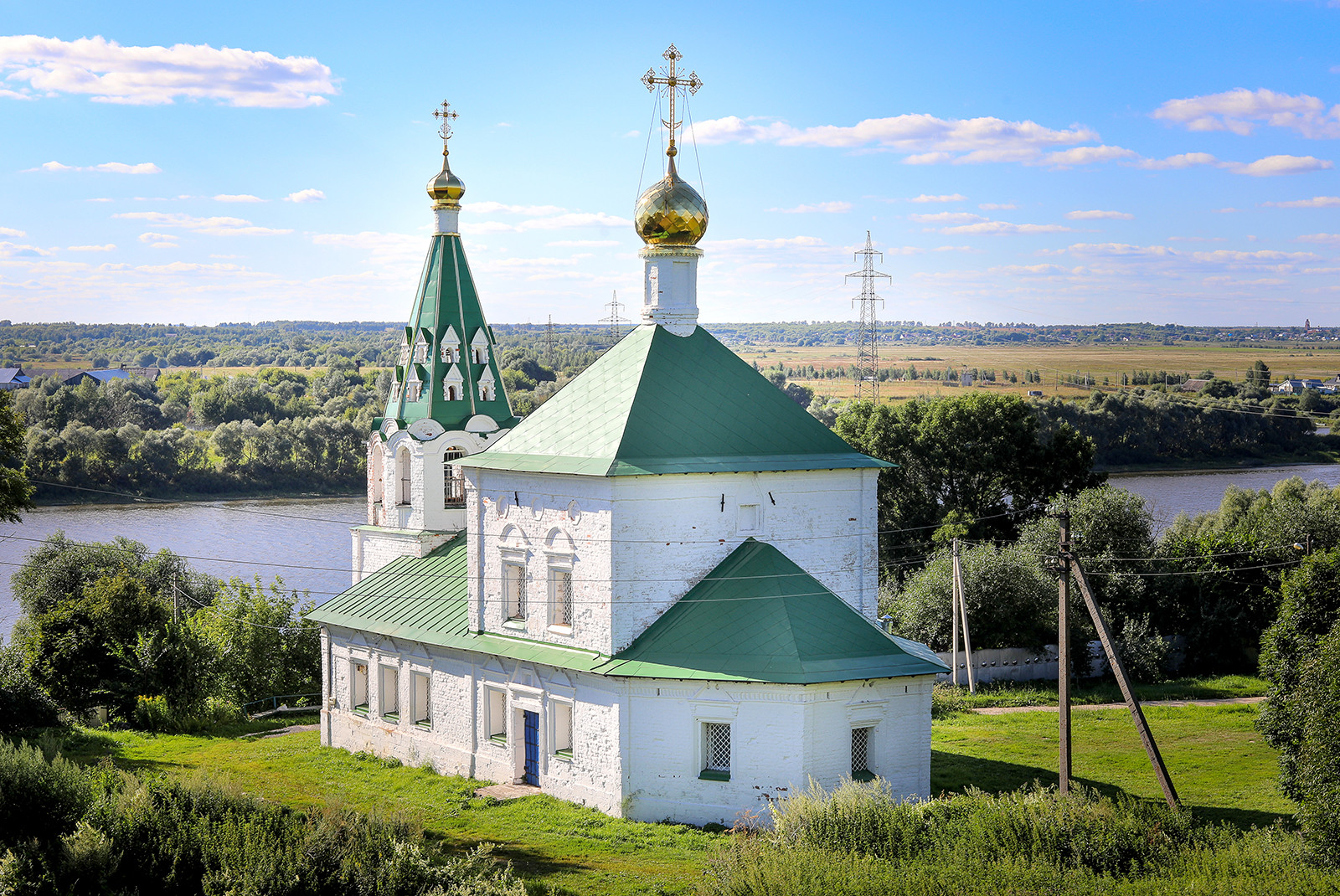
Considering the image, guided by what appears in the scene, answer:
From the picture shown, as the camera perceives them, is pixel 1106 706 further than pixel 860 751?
Yes

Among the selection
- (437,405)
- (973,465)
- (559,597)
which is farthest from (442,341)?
(973,465)

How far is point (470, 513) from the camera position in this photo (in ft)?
61.0

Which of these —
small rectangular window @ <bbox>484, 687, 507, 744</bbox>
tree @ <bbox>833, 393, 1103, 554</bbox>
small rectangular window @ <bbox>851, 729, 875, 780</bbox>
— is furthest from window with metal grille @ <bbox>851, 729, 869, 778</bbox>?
tree @ <bbox>833, 393, 1103, 554</bbox>

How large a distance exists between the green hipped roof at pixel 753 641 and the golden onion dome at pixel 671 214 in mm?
5400

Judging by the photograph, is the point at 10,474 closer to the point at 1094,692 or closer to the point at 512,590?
the point at 512,590

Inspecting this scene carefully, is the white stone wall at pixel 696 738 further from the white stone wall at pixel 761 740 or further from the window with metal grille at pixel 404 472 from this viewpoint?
the window with metal grille at pixel 404 472

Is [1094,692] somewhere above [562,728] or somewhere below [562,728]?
below

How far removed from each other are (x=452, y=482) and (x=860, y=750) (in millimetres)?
9808

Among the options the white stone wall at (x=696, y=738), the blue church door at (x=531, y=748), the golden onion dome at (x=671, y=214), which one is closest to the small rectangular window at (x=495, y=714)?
the white stone wall at (x=696, y=738)

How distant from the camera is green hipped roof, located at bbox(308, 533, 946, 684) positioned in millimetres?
15328

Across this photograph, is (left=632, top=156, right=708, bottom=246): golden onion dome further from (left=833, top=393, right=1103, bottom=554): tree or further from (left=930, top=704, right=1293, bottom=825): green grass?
(left=833, top=393, right=1103, bottom=554): tree

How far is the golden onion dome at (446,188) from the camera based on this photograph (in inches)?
890

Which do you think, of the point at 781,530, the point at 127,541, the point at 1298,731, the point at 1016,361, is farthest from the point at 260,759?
the point at 1016,361

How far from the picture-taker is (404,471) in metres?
22.4
